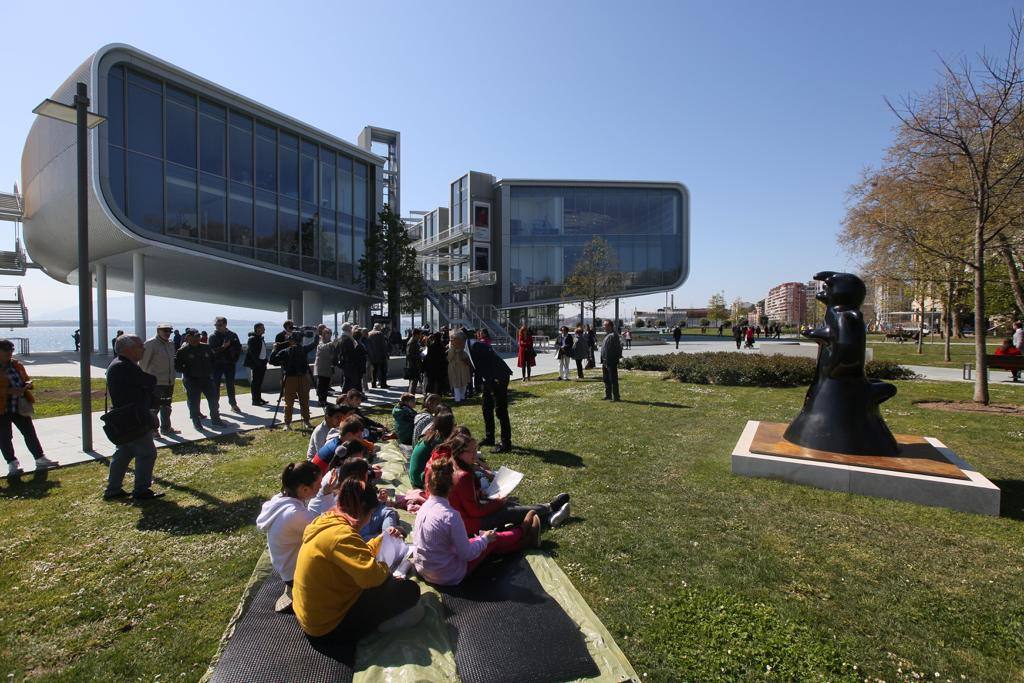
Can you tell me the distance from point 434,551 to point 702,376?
13903mm

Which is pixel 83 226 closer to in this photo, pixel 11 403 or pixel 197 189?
pixel 11 403

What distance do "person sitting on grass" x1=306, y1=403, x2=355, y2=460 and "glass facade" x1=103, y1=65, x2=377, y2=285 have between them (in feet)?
59.7

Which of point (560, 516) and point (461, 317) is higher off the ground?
point (461, 317)

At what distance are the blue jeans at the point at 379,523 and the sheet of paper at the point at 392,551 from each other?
385 mm

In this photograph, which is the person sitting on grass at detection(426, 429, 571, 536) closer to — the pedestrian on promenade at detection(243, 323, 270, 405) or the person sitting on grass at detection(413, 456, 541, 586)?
the person sitting on grass at detection(413, 456, 541, 586)

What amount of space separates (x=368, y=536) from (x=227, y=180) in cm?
2287

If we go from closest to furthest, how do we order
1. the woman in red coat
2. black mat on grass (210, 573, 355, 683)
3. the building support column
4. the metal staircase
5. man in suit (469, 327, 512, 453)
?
1. black mat on grass (210, 573, 355, 683)
2. man in suit (469, 327, 512, 453)
3. the woman in red coat
4. the building support column
5. the metal staircase

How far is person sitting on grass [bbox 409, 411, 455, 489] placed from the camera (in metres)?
5.68

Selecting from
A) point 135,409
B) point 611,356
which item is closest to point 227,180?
point 611,356

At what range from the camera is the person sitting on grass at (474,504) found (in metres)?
4.30

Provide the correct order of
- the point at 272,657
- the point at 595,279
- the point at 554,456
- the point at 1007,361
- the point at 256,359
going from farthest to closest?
the point at 595,279, the point at 1007,361, the point at 256,359, the point at 554,456, the point at 272,657

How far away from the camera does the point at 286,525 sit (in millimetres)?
3377

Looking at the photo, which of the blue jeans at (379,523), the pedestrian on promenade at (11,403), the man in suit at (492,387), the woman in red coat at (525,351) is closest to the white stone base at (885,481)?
the man in suit at (492,387)

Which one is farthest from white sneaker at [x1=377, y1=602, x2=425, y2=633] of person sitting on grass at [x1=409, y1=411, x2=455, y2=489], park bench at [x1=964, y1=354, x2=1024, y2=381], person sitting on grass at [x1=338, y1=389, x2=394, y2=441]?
park bench at [x1=964, y1=354, x2=1024, y2=381]
